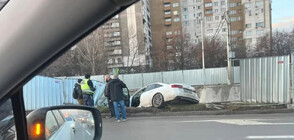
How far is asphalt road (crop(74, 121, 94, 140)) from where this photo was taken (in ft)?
6.17

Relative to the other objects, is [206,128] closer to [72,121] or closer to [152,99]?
[152,99]

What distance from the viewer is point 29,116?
1.19m

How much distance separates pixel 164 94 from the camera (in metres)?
10.3

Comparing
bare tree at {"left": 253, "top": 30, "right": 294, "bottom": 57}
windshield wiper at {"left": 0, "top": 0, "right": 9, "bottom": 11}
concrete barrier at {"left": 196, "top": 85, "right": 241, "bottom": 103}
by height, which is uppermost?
bare tree at {"left": 253, "top": 30, "right": 294, "bottom": 57}

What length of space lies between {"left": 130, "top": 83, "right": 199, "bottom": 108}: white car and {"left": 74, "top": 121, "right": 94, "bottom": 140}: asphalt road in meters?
8.26

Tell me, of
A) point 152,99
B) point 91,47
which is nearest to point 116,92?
point 152,99

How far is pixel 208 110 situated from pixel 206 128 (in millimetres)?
2399

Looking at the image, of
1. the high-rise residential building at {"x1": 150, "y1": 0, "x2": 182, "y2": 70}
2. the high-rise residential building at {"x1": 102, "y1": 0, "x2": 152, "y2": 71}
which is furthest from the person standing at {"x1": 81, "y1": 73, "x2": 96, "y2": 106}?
the high-rise residential building at {"x1": 150, "y1": 0, "x2": 182, "y2": 70}

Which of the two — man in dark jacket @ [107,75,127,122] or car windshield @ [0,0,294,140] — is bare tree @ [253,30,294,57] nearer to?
car windshield @ [0,0,294,140]

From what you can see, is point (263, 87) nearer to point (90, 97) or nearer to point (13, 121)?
point (90, 97)

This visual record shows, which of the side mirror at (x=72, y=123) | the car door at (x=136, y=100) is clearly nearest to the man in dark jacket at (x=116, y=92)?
the car door at (x=136, y=100)

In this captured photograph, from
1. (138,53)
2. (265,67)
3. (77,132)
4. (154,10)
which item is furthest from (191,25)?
(77,132)

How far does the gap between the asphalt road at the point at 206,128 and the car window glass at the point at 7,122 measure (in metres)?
5.10

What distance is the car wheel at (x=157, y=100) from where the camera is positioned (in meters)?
10.3
